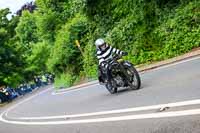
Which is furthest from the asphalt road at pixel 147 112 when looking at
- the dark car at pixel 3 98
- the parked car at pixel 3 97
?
the dark car at pixel 3 98

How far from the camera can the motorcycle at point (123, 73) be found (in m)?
12.7

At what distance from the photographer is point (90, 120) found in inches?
418

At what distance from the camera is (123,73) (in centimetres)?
1287

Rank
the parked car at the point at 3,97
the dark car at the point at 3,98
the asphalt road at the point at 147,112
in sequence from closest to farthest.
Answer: the asphalt road at the point at 147,112 → the parked car at the point at 3,97 → the dark car at the point at 3,98

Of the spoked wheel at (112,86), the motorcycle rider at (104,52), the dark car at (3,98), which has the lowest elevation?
the dark car at (3,98)

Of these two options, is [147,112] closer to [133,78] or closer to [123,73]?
[133,78]

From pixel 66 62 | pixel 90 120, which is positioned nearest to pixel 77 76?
pixel 66 62

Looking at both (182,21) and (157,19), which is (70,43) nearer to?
(157,19)

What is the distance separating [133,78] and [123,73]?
1.03ft

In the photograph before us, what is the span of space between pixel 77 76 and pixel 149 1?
910cm

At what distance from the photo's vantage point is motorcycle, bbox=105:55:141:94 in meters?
12.7

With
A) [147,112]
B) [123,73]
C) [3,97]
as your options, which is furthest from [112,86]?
[3,97]

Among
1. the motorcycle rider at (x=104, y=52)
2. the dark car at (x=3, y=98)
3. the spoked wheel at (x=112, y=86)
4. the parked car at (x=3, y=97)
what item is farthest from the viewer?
the dark car at (x=3, y=98)

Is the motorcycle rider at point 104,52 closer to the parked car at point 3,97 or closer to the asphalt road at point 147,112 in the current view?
the asphalt road at point 147,112
